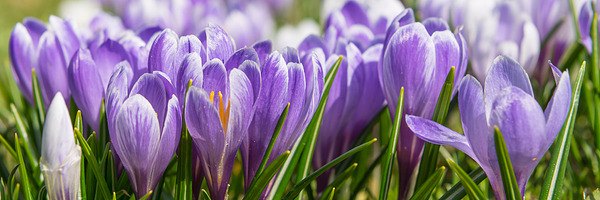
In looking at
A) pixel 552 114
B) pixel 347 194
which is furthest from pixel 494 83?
pixel 347 194

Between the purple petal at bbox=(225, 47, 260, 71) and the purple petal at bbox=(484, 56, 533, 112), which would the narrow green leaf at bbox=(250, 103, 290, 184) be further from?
the purple petal at bbox=(484, 56, 533, 112)

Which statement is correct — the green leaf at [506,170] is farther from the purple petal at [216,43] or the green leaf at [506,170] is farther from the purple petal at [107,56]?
the purple petal at [107,56]

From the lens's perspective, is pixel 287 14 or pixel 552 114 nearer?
pixel 552 114

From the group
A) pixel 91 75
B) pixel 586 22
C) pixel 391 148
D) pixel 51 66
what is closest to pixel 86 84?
pixel 91 75

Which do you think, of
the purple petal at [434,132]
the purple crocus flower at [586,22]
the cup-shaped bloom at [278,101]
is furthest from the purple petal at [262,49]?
the purple crocus flower at [586,22]

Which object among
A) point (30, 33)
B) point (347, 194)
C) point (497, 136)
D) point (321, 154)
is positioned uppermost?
point (30, 33)

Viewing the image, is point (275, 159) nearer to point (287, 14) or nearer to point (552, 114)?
point (552, 114)
